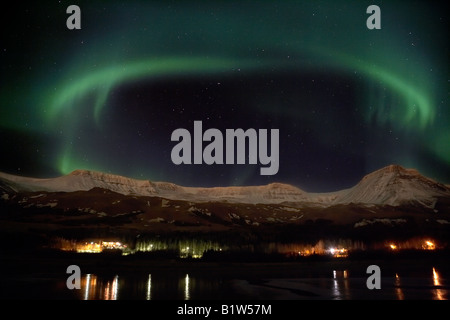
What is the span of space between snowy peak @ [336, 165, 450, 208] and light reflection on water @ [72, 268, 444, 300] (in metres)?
3.75

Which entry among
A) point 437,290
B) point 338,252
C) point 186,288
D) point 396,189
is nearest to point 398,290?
point 437,290

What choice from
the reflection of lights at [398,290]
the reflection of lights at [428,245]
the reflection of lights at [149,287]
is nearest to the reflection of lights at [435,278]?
the reflection of lights at [428,245]

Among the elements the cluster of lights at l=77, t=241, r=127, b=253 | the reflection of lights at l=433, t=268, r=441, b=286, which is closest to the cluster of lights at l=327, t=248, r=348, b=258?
the reflection of lights at l=433, t=268, r=441, b=286

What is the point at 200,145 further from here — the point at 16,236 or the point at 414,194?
the point at 414,194

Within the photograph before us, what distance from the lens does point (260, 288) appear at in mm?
17641

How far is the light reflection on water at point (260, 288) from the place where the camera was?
15570 mm

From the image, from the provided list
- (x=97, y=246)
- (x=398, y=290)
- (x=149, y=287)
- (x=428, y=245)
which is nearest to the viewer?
(x=398, y=290)

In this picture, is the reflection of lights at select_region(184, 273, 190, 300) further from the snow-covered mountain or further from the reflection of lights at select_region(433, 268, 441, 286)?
the reflection of lights at select_region(433, 268, 441, 286)

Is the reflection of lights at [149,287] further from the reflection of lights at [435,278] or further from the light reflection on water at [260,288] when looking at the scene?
the reflection of lights at [435,278]

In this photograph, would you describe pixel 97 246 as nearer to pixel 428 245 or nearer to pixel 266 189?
pixel 266 189

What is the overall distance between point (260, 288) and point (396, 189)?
9116 mm

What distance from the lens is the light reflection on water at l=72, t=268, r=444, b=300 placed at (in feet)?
51.1

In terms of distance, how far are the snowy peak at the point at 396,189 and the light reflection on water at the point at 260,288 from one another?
3751 millimetres
